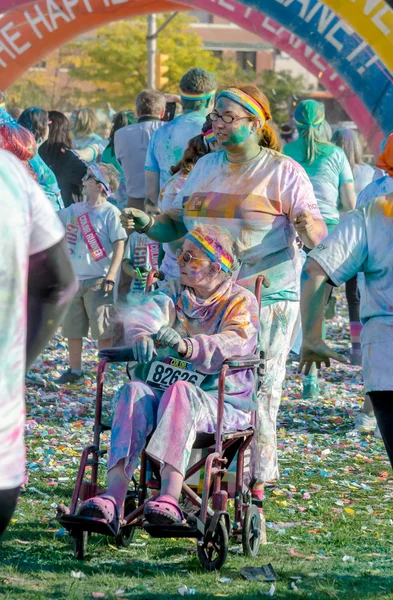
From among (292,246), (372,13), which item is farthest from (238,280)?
(372,13)

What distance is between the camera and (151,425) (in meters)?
4.98

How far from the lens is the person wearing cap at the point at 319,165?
9.45 m

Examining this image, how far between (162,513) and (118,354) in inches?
30.0

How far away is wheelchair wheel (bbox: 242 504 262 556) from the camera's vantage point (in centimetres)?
509

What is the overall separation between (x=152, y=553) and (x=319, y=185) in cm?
512

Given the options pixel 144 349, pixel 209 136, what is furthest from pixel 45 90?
pixel 144 349

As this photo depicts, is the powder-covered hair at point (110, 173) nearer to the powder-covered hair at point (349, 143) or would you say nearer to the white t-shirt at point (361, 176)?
the powder-covered hair at point (349, 143)

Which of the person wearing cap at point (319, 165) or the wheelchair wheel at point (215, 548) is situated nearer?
the wheelchair wheel at point (215, 548)

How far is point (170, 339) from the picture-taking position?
190 inches

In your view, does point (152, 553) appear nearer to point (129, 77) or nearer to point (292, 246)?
point (292, 246)

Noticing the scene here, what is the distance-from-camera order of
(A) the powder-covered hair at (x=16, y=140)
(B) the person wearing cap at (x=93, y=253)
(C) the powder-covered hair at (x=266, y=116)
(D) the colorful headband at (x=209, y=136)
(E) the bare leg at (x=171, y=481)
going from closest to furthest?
(E) the bare leg at (x=171, y=481) < (C) the powder-covered hair at (x=266, y=116) < (D) the colorful headband at (x=209, y=136) < (A) the powder-covered hair at (x=16, y=140) < (B) the person wearing cap at (x=93, y=253)

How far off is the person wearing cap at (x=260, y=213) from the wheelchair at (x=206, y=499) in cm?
22

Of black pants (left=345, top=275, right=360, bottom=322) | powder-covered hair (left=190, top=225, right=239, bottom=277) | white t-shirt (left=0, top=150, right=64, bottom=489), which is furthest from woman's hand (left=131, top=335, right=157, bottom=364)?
black pants (left=345, top=275, right=360, bottom=322)

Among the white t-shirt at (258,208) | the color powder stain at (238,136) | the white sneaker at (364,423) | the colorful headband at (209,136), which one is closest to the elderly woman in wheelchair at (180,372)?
the white t-shirt at (258,208)
